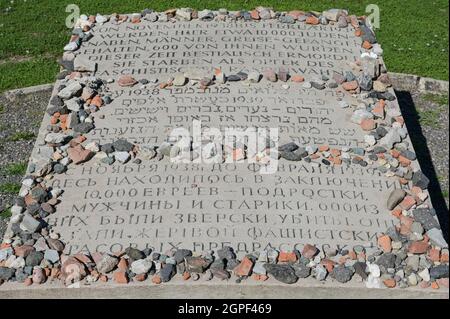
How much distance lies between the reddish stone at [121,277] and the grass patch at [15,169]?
2.87 meters

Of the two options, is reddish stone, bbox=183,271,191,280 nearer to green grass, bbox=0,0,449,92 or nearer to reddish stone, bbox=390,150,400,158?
reddish stone, bbox=390,150,400,158

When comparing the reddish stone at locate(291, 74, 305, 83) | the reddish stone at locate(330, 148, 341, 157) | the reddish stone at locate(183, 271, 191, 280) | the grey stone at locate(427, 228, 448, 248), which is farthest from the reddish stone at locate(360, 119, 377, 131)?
the reddish stone at locate(183, 271, 191, 280)

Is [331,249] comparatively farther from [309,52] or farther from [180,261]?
[309,52]

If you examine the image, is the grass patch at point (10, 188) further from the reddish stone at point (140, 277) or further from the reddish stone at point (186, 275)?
the reddish stone at point (186, 275)

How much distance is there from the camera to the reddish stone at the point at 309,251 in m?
4.86

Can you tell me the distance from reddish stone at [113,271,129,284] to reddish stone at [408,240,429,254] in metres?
2.15

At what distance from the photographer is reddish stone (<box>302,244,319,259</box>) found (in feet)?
15.9

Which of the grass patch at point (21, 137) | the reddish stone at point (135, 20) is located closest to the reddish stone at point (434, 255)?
the reddish stone at point (135, 20)

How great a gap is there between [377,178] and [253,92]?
1.60 metres

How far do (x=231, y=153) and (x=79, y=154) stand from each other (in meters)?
1.33

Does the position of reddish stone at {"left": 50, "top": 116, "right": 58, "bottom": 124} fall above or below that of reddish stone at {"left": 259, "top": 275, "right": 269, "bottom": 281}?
above
